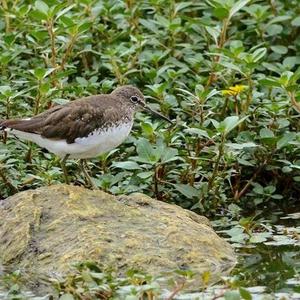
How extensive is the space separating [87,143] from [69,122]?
27 centimetres

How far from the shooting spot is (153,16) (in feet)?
43.2

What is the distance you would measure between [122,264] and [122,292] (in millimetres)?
762

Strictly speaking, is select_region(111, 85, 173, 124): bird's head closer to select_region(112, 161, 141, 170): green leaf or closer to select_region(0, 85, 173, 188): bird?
select_region(0, 85, 173, 188): bird

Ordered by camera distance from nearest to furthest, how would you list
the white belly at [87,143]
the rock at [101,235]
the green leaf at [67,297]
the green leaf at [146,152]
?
the green leaf at [67,297] → the rock at [101,235] → the white belly at [87,143] → the green leaf at [146,152]

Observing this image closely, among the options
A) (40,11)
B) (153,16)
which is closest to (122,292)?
(40,11)

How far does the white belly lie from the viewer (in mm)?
9227

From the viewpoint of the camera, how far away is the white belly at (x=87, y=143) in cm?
923

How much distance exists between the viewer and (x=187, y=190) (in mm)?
9961

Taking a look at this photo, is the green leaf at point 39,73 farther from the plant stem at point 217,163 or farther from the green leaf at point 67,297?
the green leaf at point 67,297

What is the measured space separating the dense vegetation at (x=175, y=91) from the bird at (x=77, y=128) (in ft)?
1.33

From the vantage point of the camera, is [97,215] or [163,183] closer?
[97,215]

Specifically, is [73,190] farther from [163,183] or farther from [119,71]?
[119,71]

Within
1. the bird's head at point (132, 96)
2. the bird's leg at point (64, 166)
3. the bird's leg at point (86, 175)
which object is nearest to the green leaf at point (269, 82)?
the bird's head at point (132, 96)

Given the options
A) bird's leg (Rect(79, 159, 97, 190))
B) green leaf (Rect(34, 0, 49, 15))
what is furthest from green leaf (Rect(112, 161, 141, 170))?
green leaf (Rect(34, 0, 49, 15))
